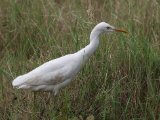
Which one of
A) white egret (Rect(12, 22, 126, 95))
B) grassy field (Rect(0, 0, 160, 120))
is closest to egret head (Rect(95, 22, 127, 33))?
white egret (Rect(12, 22, 126, 95))

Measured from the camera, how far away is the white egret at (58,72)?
17.6ft

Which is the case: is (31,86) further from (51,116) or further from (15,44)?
(15,44)

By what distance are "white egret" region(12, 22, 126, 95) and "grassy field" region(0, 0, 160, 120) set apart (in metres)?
0.14

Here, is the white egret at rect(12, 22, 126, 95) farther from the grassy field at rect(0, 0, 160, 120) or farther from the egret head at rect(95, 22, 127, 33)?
the grassy field at rect(0, 0, 160, 120)

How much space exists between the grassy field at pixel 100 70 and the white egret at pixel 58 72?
14 centimetres

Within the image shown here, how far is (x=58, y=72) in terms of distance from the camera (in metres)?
5.41

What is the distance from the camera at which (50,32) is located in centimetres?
689

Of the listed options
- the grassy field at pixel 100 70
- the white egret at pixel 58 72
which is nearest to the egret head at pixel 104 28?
the white egret at pixel 58 72

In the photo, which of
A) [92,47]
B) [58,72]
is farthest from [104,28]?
[58,72]

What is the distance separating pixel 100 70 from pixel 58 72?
1.41 ft

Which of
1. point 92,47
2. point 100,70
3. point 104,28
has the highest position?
point 104,28

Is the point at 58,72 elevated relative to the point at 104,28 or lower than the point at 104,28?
lower

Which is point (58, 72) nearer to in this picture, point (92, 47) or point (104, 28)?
point (92, 47)

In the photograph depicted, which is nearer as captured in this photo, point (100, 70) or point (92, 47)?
point (92, 47)
